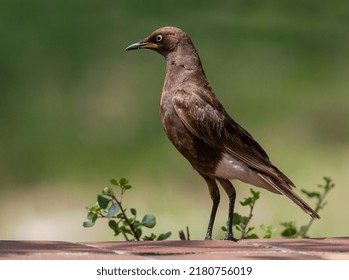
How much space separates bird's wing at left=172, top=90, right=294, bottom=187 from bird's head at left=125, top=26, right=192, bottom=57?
320 millimetres

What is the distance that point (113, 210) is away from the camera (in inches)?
189

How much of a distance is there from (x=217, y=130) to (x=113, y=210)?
635mm

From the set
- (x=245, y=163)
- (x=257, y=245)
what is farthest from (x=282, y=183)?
(x=257, y=245)

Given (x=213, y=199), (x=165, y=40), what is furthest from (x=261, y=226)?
(x=165, y=40)

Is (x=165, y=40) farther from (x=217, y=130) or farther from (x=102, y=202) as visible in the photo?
(x=102, y=202)

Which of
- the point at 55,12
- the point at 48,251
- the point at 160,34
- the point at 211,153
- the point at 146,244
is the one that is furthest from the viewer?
the point at 55,12

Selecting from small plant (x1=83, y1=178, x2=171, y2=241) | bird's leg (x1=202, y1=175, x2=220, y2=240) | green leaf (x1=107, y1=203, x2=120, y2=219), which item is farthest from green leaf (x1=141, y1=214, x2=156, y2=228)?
bird's leg (x1=202, y1=175, x2=220, y2=240)

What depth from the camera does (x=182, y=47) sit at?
194 inches

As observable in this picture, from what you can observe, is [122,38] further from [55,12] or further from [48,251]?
[48,251]

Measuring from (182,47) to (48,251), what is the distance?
1.52 metres

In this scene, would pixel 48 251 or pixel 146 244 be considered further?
pixel 146 244

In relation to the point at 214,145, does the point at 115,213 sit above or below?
below

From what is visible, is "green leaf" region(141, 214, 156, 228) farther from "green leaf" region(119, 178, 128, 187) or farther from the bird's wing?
the bird's wing
